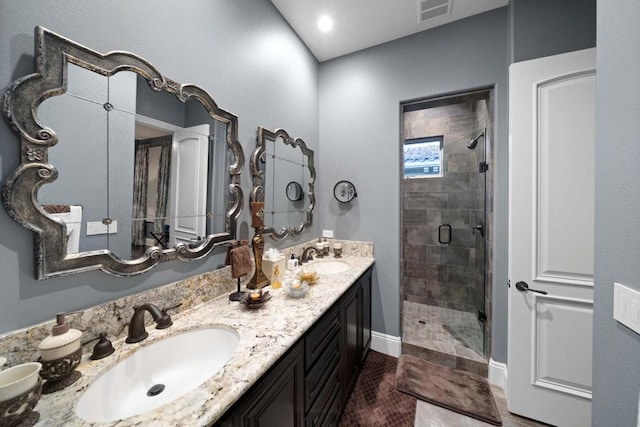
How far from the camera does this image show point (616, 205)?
762mm

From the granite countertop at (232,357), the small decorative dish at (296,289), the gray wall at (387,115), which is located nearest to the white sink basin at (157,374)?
the granite countertop at (232,357)

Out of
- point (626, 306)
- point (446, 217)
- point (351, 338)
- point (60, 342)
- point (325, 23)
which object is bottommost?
point (351, 338)

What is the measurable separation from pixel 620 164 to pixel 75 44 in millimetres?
1927

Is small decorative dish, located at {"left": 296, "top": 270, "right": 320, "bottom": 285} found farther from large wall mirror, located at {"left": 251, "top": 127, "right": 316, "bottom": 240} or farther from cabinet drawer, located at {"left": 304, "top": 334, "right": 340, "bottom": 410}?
large wall mirror, located at {"left": 251, "top": 127, "right": 316, "bottom": 240}

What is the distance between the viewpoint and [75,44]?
0.81m

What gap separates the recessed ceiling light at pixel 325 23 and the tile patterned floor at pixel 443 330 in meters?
3.08

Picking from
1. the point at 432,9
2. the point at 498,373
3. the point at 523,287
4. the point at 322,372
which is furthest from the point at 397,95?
the point at 498,373

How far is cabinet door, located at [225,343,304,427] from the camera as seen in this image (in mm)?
736

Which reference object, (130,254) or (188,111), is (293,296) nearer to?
(130,254)

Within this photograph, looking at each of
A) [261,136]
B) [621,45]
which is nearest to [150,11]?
[261,136]

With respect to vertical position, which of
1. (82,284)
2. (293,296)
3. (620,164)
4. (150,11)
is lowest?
(293,296)

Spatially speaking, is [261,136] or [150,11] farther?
[261,136]

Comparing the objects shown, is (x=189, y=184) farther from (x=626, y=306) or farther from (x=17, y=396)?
(x=626, y=306)

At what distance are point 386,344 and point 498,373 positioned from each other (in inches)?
35.4
